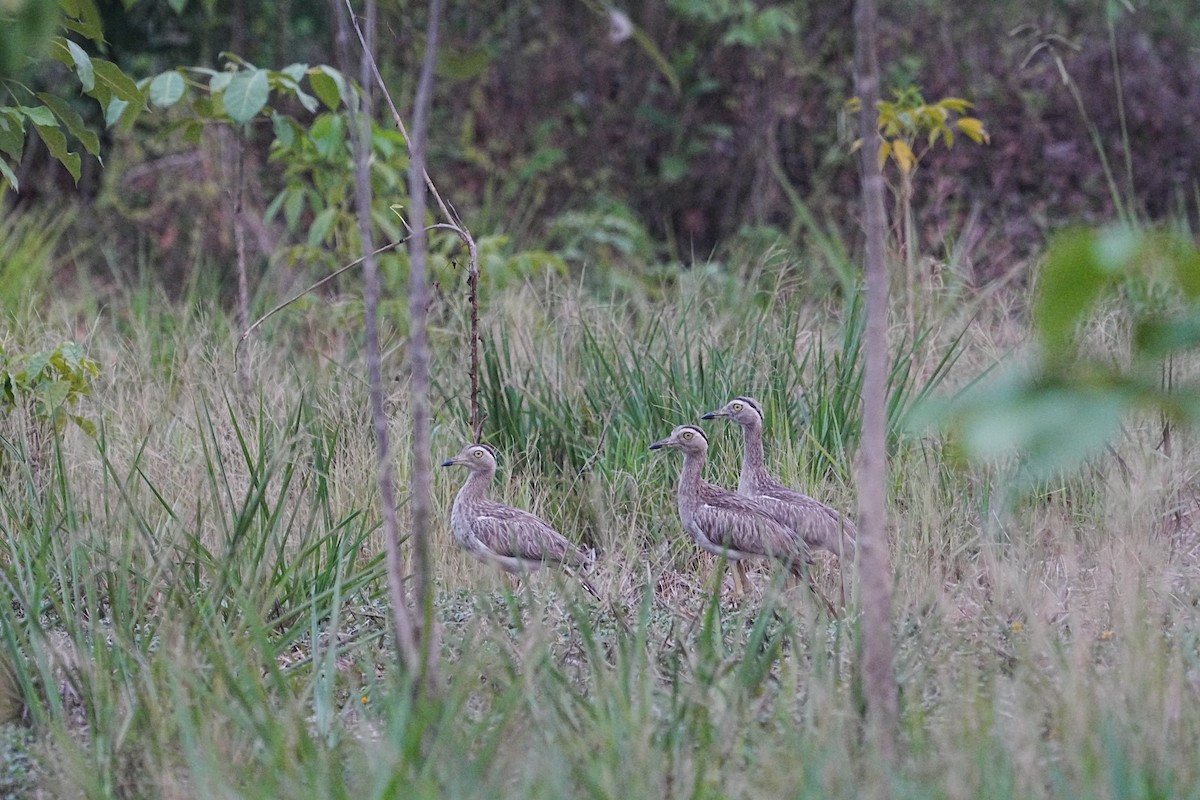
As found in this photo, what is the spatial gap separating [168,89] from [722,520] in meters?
2.74

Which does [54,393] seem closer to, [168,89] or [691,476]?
[168,89]

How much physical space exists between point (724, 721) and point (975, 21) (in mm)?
10812

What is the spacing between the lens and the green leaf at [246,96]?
5531mm

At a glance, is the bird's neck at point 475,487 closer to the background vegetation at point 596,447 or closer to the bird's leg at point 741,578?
the background vegetation at point 596,447

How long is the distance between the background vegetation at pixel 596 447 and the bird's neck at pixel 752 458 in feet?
0.59

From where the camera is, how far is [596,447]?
19.1 feet

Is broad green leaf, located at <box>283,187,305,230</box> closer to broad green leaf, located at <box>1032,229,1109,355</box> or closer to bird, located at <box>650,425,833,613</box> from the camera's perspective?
bird, located at <box>650,425,833,613</box>

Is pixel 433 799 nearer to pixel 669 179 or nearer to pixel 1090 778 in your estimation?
pixel 1090 778

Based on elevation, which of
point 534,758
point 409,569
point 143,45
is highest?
point 143,45

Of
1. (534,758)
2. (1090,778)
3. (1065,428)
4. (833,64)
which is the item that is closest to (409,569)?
(534,758)

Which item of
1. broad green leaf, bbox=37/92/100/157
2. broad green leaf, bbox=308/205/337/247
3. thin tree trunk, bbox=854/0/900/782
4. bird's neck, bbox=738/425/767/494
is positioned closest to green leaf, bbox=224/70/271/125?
broad green leaf, bbox=37/92/100/157

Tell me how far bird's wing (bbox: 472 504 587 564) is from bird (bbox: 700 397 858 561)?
705mm

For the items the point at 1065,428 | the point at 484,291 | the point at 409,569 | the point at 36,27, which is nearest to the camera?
the point at 1065,428

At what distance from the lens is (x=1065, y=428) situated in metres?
1.52
